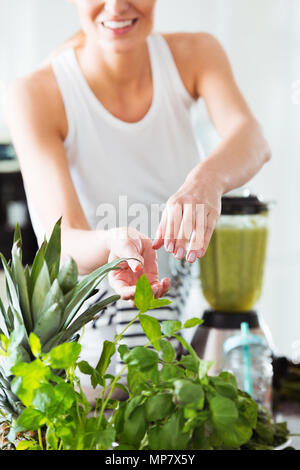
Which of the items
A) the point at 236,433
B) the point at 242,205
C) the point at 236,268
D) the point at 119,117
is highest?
the point at 119,117

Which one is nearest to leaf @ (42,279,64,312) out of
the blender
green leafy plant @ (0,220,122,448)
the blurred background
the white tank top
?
green leafy plant @ (0,220,122,448)

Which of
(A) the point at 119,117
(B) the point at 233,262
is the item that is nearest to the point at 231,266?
(B) the point at 233,262

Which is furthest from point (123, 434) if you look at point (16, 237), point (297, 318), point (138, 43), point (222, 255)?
point (297, 318)

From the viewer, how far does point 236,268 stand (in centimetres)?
110

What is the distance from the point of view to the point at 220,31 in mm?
2287

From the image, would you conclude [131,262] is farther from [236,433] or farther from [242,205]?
[242,205]

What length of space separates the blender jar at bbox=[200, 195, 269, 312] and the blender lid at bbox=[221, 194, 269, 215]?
3cm

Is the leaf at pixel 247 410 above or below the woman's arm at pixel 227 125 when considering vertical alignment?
below

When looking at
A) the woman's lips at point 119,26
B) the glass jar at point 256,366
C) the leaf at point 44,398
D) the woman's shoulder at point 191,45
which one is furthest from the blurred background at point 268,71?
the leaf at point 44,398

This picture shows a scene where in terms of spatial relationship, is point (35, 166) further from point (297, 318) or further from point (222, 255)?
point (297, 318)

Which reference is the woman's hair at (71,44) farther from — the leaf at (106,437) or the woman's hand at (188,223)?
the leaf at (106,437)

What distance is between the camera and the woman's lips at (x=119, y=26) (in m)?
0.77

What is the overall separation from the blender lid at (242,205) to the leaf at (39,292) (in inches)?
24.5

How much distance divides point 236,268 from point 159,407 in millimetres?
742
